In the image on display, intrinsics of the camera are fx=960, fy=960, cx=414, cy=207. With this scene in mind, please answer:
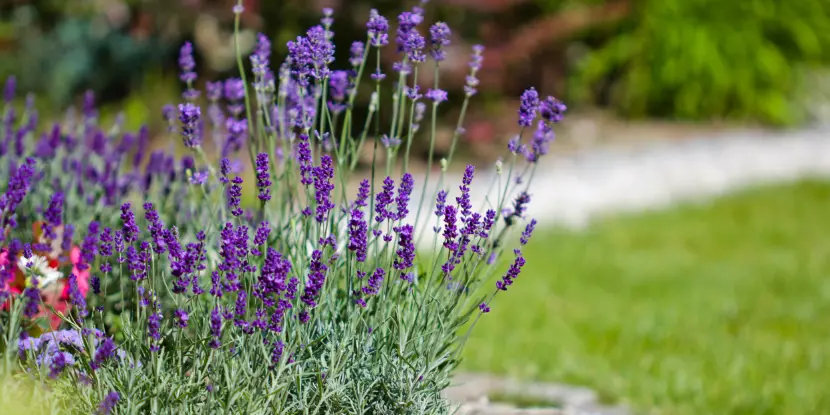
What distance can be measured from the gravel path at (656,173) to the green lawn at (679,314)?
1.52ft

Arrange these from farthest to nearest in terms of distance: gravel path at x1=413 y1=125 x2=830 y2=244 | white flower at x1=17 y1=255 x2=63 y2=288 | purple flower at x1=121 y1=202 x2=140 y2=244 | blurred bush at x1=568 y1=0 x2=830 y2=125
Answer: blurred bush at x1=568 y1=0 x2=830 y2=125
gravel path at x1=413 y1=125 x2=830 y2=244
white flower at x1=17 y1=255 x2=63 y2=288
purple flower at x1=121 y1=202 x2=140 y2=244

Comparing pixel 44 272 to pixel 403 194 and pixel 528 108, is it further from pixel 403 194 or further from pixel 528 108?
pixel 528 108

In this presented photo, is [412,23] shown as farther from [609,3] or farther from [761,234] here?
[609,3]

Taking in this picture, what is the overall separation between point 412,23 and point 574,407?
1693 mm

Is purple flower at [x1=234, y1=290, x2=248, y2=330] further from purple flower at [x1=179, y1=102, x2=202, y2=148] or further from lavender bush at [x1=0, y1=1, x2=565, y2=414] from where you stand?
purple flower at [x1=179, y1=102, x2=202, y2=148]

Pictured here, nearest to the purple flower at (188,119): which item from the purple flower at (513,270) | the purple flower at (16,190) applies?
the purple flower at (16,190)

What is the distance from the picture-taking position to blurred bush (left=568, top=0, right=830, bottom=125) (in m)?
11.4

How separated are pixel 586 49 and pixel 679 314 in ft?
25.6

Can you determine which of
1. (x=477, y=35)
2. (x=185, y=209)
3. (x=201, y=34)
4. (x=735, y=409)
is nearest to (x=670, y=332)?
(x=735, y=409)

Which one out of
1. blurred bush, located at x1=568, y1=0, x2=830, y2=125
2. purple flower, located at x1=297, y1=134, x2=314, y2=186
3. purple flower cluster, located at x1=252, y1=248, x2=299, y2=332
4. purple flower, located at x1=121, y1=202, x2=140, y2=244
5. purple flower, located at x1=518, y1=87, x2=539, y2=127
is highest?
blurred bush, located at x1=568, y1=0, x2=830, y2=125

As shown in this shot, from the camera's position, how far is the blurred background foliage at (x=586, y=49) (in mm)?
10188

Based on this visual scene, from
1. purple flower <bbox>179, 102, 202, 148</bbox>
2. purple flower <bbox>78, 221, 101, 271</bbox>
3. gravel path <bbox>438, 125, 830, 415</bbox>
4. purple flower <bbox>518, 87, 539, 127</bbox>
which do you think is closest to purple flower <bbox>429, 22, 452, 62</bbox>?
purple flower <bbox>518, 87, 539, 127</bbox>

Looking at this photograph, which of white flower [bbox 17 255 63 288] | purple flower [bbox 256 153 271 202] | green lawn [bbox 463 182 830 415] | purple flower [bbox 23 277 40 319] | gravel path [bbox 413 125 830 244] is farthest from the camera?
gravel path [bbox 413 125 830 244]

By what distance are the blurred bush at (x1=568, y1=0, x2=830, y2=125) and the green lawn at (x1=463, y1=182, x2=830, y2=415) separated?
412 cm
